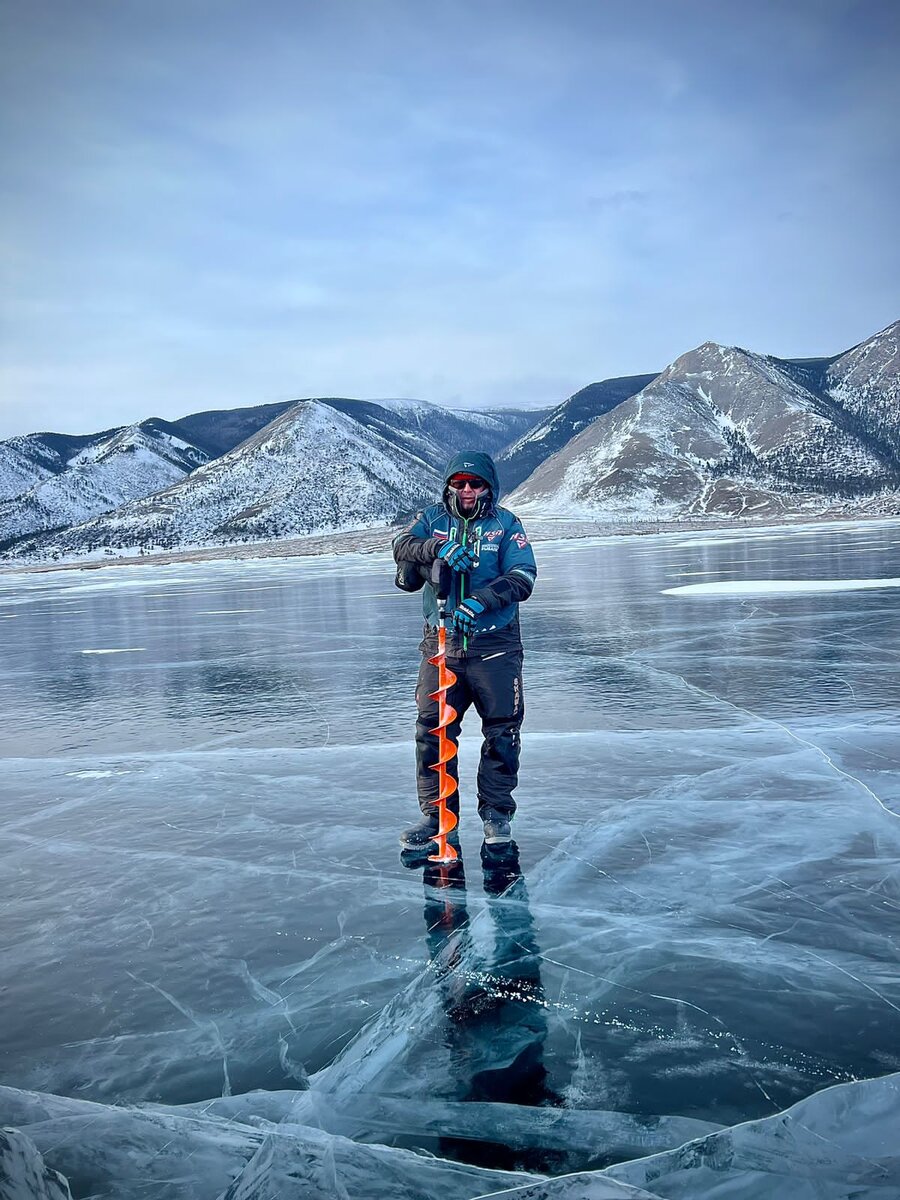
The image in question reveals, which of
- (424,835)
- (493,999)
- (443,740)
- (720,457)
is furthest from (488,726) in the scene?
(720,457)

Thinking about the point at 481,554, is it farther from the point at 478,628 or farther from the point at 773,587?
the point at 773,587

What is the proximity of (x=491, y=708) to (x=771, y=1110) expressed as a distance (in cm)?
255

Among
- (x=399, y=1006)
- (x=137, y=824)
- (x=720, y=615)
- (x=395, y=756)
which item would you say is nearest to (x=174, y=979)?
(x=399, y=1006)

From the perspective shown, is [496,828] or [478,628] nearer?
[496,828]

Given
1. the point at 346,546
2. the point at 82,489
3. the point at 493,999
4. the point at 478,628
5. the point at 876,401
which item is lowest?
the point at 493,999

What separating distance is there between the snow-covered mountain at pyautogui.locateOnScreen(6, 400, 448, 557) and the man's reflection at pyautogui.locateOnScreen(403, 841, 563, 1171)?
394 ft

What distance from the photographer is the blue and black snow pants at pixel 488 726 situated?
189 inches

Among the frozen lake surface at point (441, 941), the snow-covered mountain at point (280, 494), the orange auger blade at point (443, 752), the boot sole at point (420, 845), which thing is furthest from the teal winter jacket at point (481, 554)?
the snow-covered mountain at point (280, 494)

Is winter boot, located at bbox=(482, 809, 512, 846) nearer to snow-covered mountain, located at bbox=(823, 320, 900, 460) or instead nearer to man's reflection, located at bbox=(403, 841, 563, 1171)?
man's reflection, located at bbox=(403, 841, 563, 1171)

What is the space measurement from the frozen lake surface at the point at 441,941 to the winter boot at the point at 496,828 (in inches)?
4.6

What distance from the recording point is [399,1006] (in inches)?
125

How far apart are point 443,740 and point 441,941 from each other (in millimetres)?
1281

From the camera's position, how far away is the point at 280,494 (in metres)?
142

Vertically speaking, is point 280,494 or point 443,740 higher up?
point 280,494
